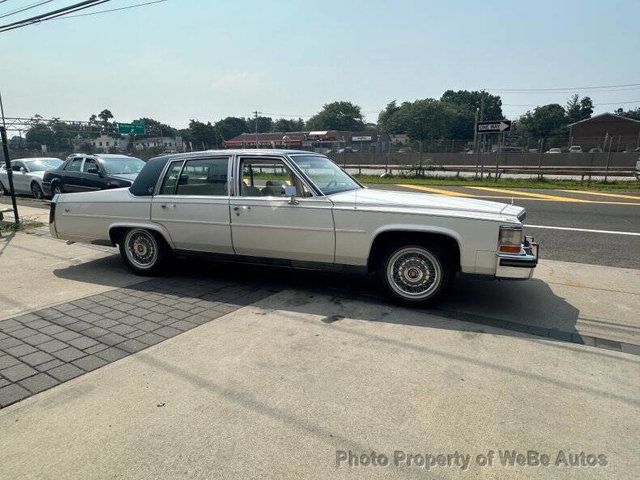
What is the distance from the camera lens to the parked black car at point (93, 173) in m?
12.1

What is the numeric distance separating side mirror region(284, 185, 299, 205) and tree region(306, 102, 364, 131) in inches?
5053

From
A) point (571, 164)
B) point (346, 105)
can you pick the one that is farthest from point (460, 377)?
point (346, 105)

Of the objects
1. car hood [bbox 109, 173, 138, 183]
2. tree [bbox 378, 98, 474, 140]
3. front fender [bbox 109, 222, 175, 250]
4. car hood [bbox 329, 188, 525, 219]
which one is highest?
tree [bbox 378, 98, 474, 140]

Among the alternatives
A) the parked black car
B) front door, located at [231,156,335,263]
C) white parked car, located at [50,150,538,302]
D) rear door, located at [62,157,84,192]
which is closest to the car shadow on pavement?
white parked car, located at [50,150,538,302]

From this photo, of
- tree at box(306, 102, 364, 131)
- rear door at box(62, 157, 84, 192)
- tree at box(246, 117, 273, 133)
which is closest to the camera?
rear door at box(62, 157, 84, 192)

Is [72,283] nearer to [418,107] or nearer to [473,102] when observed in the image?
[418,107]

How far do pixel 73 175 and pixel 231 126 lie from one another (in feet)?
392

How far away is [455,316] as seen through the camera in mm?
4430

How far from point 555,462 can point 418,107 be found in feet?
363

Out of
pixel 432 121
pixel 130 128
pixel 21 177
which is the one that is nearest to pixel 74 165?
pixel 21 177

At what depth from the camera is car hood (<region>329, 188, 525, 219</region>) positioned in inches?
175

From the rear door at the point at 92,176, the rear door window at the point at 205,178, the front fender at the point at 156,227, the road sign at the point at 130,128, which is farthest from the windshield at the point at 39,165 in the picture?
the road sign at the point at 130,128

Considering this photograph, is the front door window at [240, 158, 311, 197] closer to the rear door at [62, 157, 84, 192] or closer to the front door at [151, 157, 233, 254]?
the front door at [151, 157, 233, 254]

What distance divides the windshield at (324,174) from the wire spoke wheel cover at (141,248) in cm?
220
